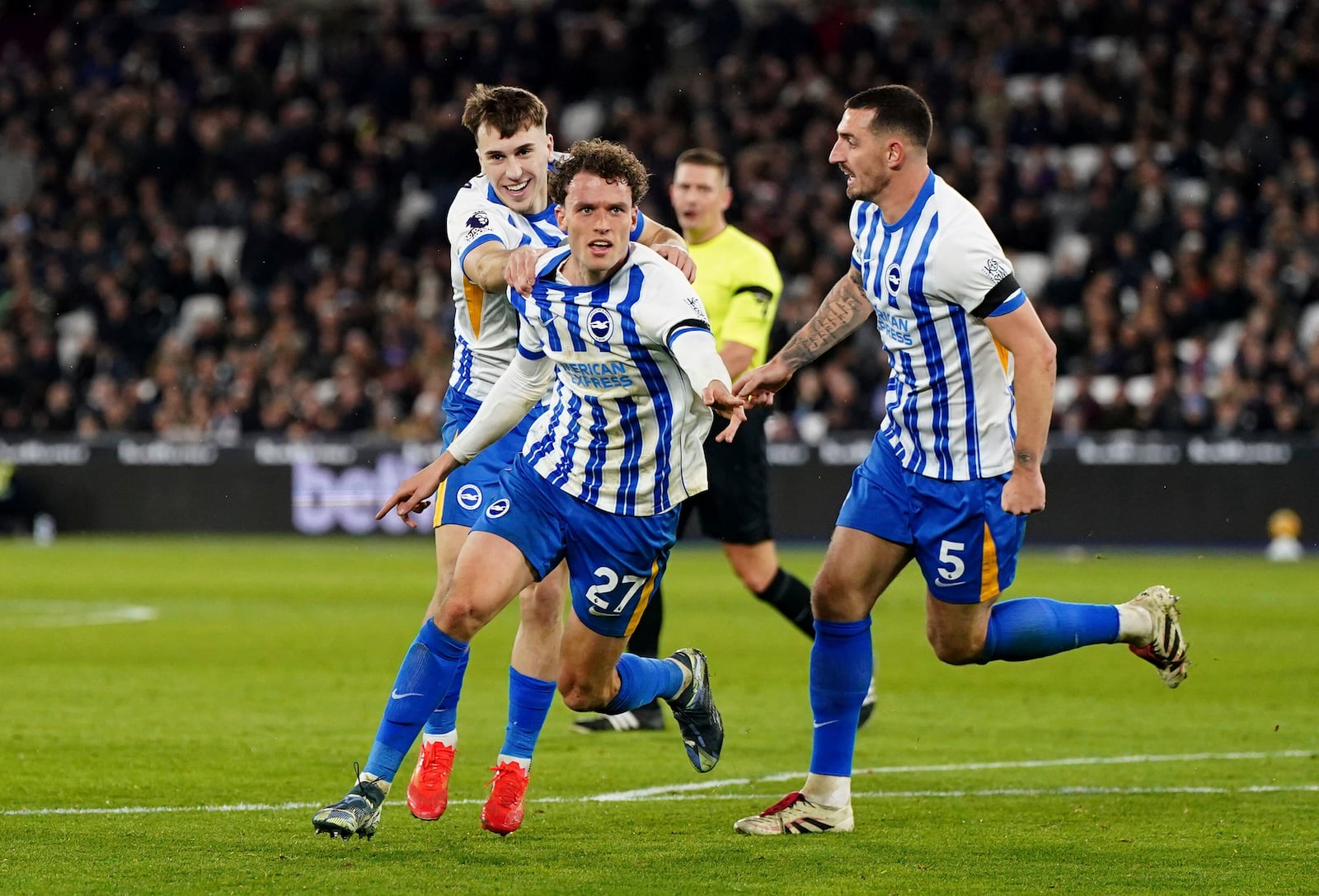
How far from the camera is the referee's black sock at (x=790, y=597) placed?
9.54m

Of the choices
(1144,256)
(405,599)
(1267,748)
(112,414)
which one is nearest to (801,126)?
(1144,256)

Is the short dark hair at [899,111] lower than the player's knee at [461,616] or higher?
higher

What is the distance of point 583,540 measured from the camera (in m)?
6.07

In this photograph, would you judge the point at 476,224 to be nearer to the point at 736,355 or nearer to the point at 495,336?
the point at 495,336

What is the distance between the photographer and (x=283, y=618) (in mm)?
14359

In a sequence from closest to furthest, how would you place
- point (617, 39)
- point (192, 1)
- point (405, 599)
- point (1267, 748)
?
point (1267, 748) → point (405, 599) → point (617, 39) → point (192, 1)

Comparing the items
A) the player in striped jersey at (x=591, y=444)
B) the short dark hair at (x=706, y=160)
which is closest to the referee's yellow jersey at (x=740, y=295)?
the short dark hair at (x=706, y=160)

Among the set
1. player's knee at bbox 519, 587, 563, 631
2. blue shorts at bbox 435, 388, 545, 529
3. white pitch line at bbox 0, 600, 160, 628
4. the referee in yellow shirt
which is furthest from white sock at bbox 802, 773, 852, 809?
white pitch line at bbox 0, 600, 160, 628

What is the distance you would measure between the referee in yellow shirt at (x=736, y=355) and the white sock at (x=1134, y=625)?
2.89 metres

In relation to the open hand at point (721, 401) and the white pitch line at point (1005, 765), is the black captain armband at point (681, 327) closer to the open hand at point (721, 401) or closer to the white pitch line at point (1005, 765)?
the open hand at point (721, 401)

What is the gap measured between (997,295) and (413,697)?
2.16 m

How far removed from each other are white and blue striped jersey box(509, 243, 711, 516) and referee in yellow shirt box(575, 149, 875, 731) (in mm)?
3258

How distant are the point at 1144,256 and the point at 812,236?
151 inches

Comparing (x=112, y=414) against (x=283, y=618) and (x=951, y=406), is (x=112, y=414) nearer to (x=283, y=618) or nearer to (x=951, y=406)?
(x=283, y=618)
